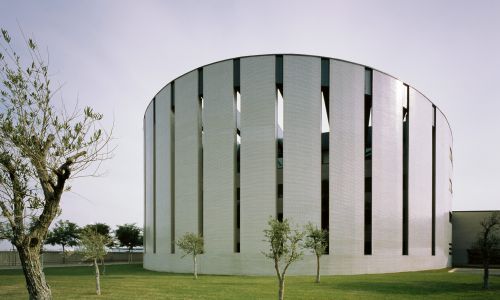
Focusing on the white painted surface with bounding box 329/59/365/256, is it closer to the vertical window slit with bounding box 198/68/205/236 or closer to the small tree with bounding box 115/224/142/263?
the vertical window slit with bounding box 198/68/205/236

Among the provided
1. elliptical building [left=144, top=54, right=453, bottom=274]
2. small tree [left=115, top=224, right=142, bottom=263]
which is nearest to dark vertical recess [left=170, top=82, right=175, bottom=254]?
elliptical building [left=144, top=54, right=453, bottom=274]

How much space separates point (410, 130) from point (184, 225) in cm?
2597

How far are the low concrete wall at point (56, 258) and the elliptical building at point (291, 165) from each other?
13230 millimetres

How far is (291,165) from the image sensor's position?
107 feet

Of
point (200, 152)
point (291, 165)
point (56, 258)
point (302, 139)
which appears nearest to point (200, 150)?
point (200, 152)

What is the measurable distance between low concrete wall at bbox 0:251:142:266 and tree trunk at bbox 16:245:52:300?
27.7 metres

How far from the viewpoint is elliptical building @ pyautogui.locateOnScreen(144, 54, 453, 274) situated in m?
32.4

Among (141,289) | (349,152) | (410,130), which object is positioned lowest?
(141,289)

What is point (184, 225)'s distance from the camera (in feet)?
120

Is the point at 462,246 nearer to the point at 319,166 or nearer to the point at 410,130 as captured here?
the point at 410,130

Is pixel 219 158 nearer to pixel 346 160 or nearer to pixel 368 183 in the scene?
pixel 346 160

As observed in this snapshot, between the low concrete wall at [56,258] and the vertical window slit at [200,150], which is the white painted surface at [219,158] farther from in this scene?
the low concrete wall at [56,258]

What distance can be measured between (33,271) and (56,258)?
5430 centimetres

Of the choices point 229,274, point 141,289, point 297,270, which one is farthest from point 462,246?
point 141,289
